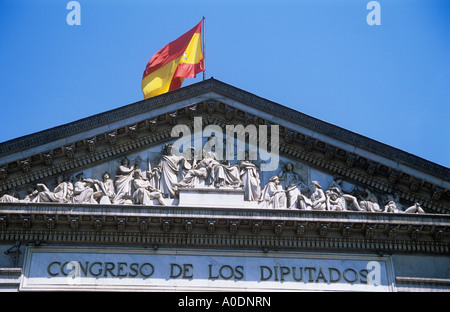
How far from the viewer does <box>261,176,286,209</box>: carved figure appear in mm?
26188

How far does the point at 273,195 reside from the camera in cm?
2639

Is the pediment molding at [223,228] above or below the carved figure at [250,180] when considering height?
below

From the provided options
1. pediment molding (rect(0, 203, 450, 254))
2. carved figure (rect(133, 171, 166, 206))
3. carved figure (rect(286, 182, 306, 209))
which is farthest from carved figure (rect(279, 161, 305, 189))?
carved figure (rect(133, 171, 166, 206))

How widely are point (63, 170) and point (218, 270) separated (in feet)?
18.8

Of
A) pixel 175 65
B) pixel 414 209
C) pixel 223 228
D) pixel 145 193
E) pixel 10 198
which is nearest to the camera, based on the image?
pixel 223 228

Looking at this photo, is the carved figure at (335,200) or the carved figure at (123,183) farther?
the carved figure at (335,200)

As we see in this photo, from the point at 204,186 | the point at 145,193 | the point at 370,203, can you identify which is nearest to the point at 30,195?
the point at 145,193

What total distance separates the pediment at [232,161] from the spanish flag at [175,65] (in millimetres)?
3289

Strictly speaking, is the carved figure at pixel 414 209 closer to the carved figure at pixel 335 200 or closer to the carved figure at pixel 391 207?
the carved figure at pixel 391 207

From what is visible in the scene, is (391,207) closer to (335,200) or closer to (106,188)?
(335,200)

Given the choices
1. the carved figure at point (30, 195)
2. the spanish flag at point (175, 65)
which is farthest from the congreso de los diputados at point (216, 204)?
the spanish flag at point (175, 65)

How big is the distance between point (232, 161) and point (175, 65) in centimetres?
564

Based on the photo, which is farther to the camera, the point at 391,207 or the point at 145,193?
the point at 391,207

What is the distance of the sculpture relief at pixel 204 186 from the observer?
2608cm
